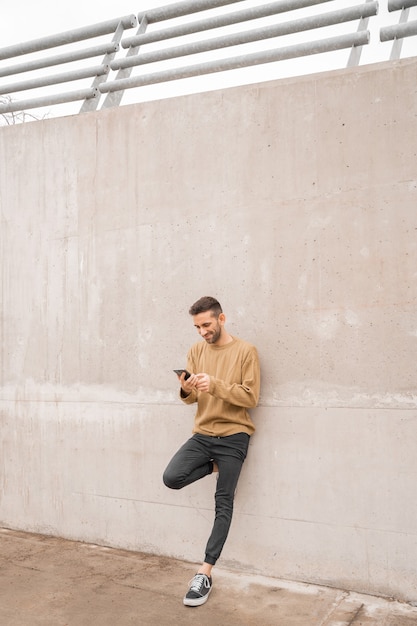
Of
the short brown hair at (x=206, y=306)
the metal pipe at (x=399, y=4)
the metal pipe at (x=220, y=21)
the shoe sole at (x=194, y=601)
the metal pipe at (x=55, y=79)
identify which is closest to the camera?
the shoe sole at (x=194, y=601)

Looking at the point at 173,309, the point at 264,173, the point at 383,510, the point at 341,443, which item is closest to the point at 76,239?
the point at 173,309

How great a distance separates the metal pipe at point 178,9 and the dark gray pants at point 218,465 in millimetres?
3285

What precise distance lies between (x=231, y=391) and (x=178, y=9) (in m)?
3.20

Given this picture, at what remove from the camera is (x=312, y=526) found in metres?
4.06

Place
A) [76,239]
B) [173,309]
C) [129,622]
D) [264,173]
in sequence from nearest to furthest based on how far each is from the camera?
[129,622]
[264,173]
[173,309]
[76,239]

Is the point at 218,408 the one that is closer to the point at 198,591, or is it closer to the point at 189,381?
the point at 189,381

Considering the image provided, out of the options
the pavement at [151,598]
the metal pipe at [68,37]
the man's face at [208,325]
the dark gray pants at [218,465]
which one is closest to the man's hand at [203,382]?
the man's face at [208,325]

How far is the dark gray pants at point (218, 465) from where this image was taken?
4.05 m

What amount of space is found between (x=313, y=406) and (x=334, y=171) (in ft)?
4.80

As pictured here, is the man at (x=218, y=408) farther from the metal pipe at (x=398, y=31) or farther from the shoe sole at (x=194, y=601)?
the metal pipe at (x=398, y=31)

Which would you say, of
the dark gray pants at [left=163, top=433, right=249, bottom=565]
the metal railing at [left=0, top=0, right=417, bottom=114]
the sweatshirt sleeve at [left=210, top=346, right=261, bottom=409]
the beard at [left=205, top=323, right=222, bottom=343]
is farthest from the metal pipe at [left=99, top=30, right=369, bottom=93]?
the dark gray pants at [left=163, top=433, right=249, bottom=565]

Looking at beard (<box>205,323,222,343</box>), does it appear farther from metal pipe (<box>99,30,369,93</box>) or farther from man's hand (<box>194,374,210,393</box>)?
metal pipe (<box>99,30,369,93</box>)

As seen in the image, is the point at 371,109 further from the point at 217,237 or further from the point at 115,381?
the point at 115,381

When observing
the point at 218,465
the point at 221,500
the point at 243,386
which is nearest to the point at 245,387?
the point at 243,386
